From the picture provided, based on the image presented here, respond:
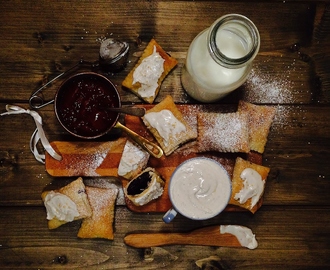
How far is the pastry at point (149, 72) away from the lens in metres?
1.61

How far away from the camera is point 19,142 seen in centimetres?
166

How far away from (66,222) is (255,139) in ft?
2.43

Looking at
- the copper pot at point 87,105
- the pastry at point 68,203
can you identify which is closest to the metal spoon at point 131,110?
the copper pot at point 87,105

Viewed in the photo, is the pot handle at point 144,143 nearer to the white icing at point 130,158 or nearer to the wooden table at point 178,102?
the white icing at point 130,158

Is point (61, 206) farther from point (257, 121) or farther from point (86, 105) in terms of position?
point (257, 121)

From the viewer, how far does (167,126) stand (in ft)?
5.21

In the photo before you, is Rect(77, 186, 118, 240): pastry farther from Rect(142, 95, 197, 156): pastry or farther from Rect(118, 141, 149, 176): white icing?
Rect(142, 95, 197, 156): pastry

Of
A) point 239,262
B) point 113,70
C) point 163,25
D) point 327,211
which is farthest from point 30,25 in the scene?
point 327,211

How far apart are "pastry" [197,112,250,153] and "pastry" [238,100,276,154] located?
0.04 metres

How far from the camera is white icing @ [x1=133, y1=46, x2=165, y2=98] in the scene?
5.27 ft

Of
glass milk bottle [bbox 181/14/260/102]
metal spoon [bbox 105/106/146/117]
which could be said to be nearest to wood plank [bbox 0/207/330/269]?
metal spoon [bbox 105/106/146/117]

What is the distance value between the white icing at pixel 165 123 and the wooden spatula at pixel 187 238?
0.36 metres

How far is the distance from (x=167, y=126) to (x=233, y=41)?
373mm

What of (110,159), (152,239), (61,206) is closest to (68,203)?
(61,206)
